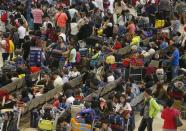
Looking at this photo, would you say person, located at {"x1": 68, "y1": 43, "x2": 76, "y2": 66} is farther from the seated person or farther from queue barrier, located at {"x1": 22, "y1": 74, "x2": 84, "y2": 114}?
queue barrier, located at {"x1": 22, "y1": 74, "x2": 84, "y2": 114}

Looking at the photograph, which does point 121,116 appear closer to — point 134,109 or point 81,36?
point 134,109

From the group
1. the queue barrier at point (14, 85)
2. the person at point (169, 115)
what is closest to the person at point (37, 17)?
the queue barrier at point (14, 85)

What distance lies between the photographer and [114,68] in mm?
19250

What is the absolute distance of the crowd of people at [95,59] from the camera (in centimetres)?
1516

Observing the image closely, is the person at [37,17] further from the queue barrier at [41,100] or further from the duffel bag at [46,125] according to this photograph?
the duffel bag at [46,125]

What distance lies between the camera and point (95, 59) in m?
19.7

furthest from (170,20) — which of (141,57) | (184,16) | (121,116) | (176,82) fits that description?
(121,116)

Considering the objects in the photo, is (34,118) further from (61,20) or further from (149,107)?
(61,20)

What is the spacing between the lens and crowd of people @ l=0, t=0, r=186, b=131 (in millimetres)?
15156

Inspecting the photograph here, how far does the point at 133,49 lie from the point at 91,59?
169 centimetres

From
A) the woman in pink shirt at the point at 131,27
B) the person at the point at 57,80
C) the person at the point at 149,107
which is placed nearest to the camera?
the person at the point at 149,107

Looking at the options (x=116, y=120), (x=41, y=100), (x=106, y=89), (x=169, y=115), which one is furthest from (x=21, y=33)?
(x=169, y=115)

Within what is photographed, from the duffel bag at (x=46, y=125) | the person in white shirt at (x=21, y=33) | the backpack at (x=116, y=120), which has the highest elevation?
the person in white shirt at (x=21, y=33)

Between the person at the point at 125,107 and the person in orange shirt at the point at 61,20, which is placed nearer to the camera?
the person at the point at 125,107
